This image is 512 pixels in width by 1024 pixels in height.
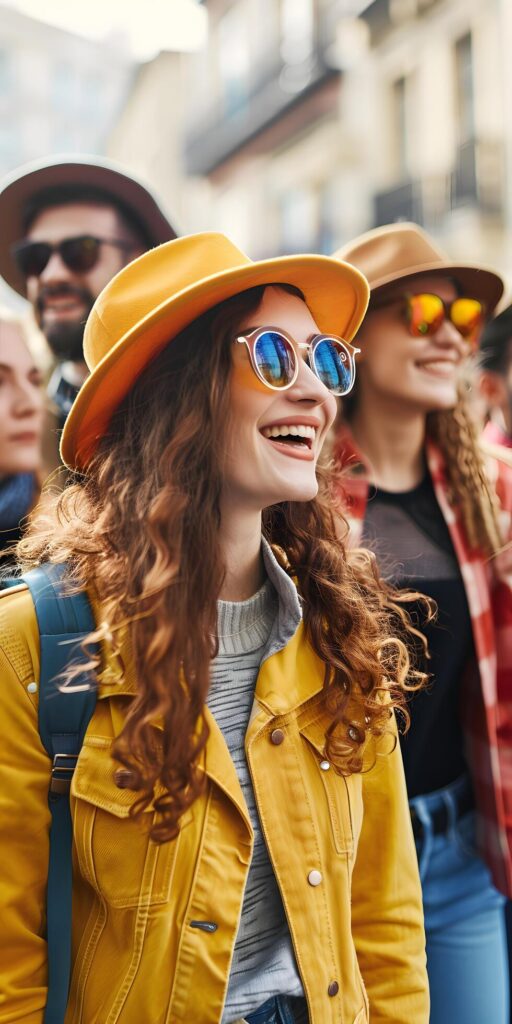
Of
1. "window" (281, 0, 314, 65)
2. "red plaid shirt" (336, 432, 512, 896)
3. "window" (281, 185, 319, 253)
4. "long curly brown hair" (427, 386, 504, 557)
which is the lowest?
"red plaid shirt" (336, 432, 512, 896)

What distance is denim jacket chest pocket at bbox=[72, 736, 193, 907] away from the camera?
1.31 meters

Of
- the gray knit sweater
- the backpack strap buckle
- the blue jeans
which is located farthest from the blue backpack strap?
the blue jeans

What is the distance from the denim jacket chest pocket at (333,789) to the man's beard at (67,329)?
1302 millimetres

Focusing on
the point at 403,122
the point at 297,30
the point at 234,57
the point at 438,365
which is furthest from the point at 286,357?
the point at 234,57

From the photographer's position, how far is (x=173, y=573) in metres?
1.34

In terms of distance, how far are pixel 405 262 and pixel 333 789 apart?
1392 mm

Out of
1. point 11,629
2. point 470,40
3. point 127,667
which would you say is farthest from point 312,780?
point 470,40

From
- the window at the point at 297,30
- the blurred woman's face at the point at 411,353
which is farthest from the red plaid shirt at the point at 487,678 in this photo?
the window at the point at 297,30

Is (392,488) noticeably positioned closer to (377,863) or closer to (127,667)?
(377,863)

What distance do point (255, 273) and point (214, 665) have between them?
0.64 metres

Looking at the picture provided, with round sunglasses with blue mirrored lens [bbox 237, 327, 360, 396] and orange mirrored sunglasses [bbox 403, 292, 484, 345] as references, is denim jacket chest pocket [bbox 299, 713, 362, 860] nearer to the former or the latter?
round sunglasses with blue mirrored lens [bbox 237, 327, 360, 396]

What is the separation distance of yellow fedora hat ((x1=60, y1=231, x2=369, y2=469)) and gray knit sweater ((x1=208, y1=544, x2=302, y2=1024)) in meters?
0.39

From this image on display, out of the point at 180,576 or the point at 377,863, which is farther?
the point at 377,863

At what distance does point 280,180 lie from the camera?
1661 cm
